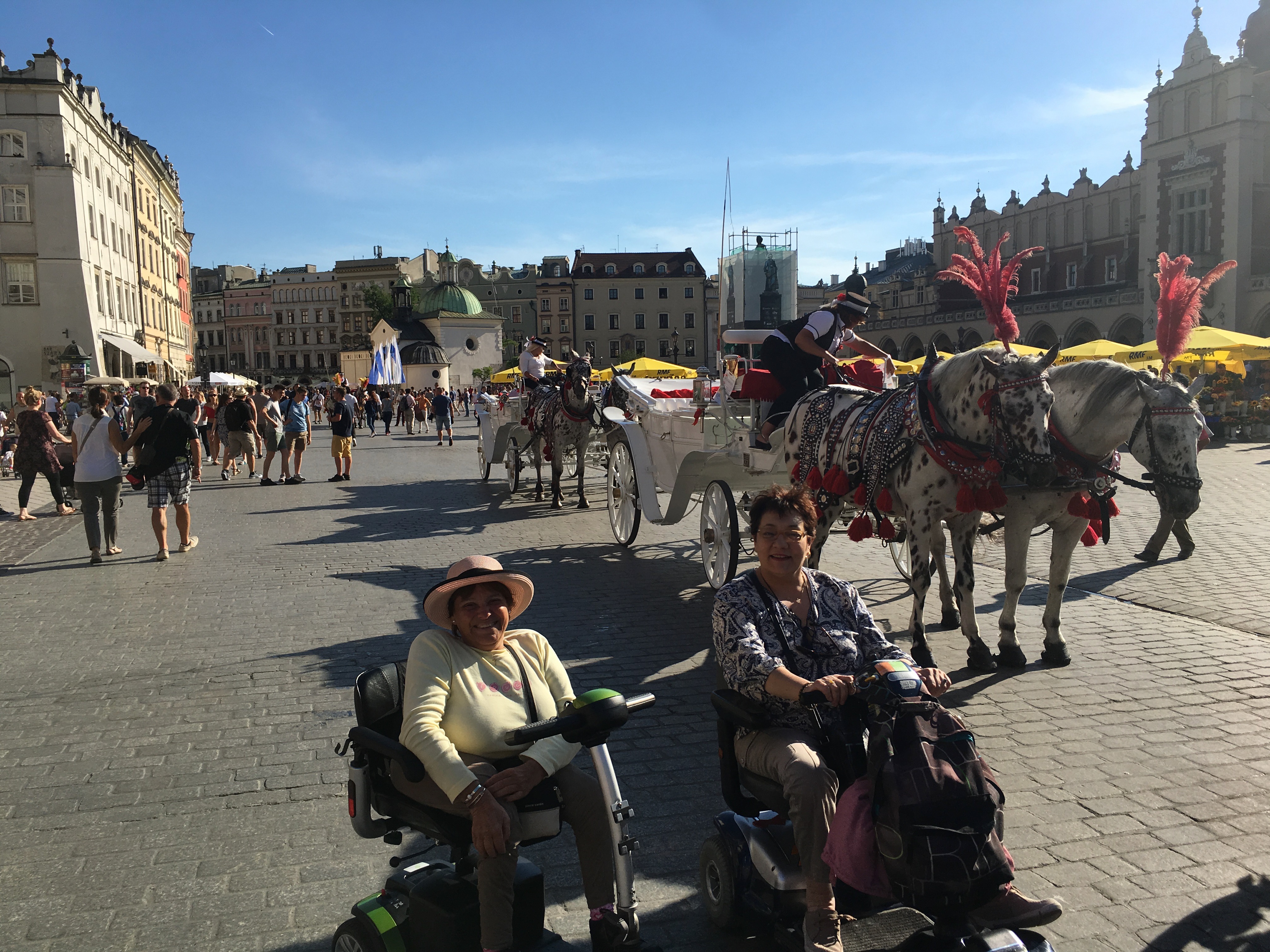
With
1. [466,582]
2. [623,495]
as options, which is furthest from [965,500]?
[623,495]

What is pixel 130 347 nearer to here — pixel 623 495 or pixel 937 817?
pixel 623 495

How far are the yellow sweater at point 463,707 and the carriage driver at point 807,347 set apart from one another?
4.52 m

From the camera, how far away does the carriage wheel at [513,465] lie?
1534 centimetres

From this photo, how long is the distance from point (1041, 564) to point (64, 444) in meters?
13.9

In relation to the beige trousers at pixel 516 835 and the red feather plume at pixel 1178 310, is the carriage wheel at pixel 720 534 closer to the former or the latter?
the red feather plume at pixel 1178 310

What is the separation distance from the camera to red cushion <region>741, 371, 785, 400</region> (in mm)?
7375

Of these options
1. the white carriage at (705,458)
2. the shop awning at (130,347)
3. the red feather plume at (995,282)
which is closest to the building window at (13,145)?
the shop awning at (130,347)

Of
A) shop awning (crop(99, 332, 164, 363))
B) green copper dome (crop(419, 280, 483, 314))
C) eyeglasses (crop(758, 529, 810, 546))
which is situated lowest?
eyeglasses (crop(758, 529, 810, 546))

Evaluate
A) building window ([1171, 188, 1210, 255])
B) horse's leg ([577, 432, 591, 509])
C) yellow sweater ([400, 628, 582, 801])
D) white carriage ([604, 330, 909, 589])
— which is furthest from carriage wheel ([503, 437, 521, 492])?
building window ([1171, 188, 1210, 255])

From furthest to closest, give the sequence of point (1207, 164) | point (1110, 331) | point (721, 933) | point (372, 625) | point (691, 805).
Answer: point (1110, 331), point (1207, 164), point (372, 625), point (691, 805), point (721, 933)

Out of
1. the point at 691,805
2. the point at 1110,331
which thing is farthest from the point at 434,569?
the point at 1110,331

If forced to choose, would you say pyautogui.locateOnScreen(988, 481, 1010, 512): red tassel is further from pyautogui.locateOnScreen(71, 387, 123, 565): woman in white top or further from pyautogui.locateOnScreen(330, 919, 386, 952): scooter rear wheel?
pyautogui.locateOnScreen(71, 387, 123, 565): woman in white top

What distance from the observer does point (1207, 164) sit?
41.5 m

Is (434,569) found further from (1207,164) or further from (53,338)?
(1207,164)
